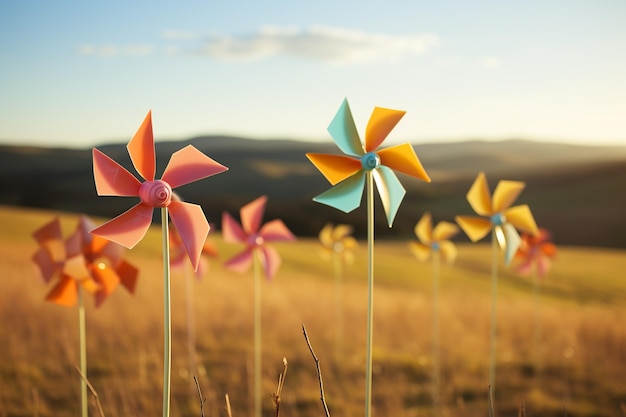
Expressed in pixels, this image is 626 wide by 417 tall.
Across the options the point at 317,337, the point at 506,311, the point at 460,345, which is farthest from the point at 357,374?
the point at 506,311

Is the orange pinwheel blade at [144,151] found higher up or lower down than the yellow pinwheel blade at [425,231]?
higher up

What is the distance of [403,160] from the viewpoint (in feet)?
9.63

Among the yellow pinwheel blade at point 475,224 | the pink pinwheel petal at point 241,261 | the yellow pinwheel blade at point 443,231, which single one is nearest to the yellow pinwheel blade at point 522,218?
the yellow pinwheel blade at point 475,224

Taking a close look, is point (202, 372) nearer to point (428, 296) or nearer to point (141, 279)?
point (141, 279)

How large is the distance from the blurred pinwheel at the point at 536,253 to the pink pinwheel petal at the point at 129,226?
16.8 feet

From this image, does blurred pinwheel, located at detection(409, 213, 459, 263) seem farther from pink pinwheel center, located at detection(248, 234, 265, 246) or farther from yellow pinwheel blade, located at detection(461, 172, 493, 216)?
pink pinwheel center, located at detection(248, 234, 265, 246)

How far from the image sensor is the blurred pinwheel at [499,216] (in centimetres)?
467

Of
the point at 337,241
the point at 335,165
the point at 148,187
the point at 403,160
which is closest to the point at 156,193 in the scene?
the point at 148,187

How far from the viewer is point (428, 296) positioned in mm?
10922

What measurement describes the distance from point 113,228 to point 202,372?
4.01 m

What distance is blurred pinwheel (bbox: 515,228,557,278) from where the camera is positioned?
260 inches

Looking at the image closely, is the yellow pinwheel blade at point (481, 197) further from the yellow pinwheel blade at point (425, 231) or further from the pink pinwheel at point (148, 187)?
the pink pinwheel at point (148, 187)

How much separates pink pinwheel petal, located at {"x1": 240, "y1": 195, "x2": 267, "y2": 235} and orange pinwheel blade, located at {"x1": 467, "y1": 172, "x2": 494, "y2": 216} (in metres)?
1.71

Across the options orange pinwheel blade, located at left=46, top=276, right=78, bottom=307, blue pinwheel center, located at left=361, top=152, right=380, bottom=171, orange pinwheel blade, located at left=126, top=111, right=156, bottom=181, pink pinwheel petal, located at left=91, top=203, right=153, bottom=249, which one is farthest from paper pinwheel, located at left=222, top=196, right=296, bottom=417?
pink pinwheel petal, located at left=91, top=203, right=153, bottom=249
